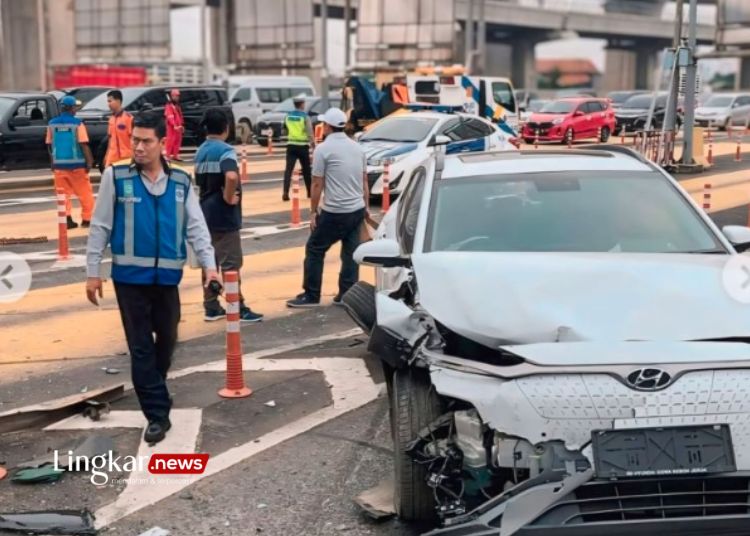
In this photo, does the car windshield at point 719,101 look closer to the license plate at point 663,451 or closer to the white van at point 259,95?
the white van at point 259,95

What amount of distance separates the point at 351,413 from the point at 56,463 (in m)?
1.79

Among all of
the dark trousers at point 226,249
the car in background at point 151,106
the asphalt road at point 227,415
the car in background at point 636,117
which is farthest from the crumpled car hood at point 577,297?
the car in background at point 636,117

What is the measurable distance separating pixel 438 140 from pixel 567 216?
11.4 metres

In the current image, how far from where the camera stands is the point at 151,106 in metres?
24.8

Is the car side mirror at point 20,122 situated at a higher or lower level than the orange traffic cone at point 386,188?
higher

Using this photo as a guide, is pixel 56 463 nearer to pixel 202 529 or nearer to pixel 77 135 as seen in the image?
pixel 202 529

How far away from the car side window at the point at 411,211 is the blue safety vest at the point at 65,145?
26.4 ft

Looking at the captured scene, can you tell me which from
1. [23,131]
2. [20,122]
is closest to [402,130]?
[23,131]

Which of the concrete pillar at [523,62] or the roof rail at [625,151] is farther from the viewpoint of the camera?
the concrete pillar at [523,62]

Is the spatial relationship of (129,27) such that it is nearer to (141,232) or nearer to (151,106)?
(151,106)

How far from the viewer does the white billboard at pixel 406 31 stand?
47781 millimetres

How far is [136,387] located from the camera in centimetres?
542

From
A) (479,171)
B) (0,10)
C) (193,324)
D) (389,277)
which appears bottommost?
(193,324)

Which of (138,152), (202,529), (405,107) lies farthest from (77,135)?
(405,107)
